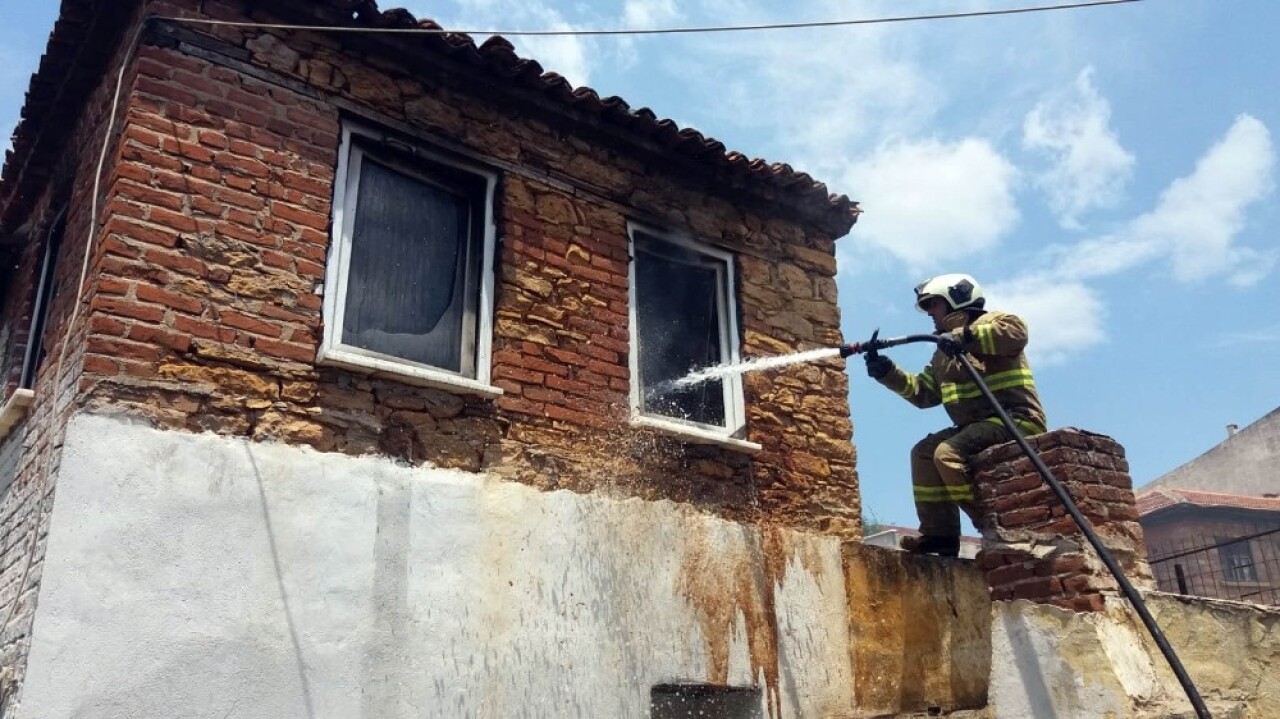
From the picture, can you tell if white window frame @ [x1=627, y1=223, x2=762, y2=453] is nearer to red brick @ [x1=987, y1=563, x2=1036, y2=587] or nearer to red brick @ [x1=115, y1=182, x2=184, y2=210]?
red brick @ [x1=987, y1=563, x2=1036, y2=587]

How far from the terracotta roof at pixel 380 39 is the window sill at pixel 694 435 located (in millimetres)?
1909

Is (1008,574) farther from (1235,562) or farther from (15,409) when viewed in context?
(1235,562)

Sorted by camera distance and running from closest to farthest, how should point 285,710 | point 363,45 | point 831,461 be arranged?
point 285,710
point 363,45
point 831,461

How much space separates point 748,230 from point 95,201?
409cm

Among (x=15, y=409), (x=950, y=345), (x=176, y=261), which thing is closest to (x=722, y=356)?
(x=950, y=345)

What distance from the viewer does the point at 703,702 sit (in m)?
5.50

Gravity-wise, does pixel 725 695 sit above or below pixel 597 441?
below

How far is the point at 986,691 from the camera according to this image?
5.76m

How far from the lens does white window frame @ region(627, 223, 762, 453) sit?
5.96 metres

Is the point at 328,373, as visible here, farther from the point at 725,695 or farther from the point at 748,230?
the point at 748,230

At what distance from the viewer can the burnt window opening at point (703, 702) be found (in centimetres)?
530

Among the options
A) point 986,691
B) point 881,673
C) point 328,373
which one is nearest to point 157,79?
point 328,373

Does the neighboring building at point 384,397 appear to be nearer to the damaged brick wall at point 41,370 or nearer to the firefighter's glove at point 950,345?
the damaged brick wall at point 41,370

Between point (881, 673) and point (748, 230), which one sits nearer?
point (881, 673)
